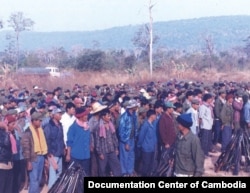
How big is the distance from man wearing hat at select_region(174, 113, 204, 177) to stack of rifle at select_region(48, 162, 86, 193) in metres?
1.65

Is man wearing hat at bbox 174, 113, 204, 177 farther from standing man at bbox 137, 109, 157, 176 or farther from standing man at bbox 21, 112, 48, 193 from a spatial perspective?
standing man at bbox 137, 109, 157, 176

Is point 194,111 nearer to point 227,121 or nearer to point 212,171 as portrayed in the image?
point 227,121

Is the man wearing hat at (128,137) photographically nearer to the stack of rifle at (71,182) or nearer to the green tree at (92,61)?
the stack of rifle at (71,182)

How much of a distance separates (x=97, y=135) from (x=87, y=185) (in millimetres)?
2899

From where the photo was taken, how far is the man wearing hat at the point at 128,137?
10.6 m

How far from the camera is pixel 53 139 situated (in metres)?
9.66

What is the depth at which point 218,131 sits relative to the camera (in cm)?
1424

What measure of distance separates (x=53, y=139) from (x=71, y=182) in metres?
1.71

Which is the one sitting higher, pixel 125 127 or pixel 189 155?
pixel 189 155

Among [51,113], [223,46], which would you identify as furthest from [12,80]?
[223,46]

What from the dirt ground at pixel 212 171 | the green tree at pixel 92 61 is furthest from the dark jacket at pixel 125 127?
the green tree at pixel 92 61

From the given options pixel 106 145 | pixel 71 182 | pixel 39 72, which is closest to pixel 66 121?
pixel 106 145

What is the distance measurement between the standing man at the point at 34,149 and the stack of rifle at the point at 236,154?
4430 millimetres

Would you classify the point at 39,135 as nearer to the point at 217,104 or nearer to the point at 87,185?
the point at 87,185
